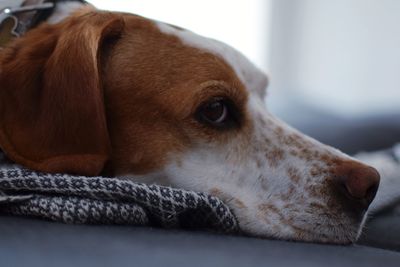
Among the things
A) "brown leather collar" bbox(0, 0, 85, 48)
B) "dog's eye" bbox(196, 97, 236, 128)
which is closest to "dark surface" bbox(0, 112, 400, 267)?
"dog's eye" bbox(196, 97, 236, 128)

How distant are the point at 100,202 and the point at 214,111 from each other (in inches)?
13.4

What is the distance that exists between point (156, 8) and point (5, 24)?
225cm

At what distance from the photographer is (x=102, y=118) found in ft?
3.54

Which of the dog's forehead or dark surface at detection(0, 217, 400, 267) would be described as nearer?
dark surface at detection(0, 217, 400, 267)

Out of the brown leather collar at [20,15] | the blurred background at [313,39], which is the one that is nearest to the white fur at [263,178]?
the brown leather collar at [20,15]

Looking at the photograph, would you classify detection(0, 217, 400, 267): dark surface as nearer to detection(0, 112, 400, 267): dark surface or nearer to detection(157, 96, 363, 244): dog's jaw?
detection(0, 112, 400, 267): dark surface

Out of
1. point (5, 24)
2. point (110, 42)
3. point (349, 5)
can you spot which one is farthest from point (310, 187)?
point (349, 5)

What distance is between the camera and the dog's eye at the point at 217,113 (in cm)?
115

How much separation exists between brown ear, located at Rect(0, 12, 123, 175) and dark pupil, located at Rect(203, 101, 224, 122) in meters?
0.17

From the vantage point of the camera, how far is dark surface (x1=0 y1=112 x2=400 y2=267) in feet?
2.28

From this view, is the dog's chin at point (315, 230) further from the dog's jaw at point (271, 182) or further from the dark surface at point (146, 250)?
A: the dark surface at point (146, 250)

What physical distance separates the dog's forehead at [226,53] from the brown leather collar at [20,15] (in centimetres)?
26

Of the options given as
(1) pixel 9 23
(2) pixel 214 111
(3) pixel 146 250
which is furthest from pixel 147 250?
(1) pixel 9 23

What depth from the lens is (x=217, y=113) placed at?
3.82 ft
